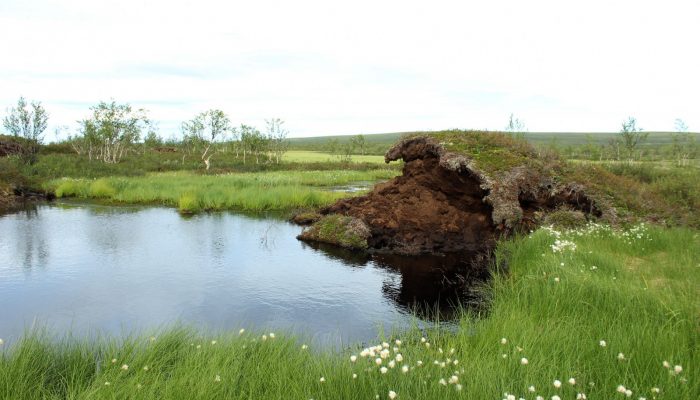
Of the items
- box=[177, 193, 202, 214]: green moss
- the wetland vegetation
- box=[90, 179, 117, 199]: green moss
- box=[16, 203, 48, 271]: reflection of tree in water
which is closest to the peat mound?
the wetland vegetation

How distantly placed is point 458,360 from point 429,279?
8060 millimetres

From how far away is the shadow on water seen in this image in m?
10.6

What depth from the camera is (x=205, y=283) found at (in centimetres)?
1247

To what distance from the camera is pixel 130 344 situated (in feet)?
20.6

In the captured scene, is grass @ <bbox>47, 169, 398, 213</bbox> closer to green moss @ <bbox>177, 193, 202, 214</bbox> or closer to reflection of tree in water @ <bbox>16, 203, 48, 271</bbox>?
green moss @ <bbox>177, 193, 202, 214</bbox>

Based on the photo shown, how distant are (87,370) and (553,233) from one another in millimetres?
10923

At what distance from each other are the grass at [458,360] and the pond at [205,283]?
172cm

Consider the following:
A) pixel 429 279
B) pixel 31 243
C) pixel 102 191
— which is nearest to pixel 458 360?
pixel 429 279

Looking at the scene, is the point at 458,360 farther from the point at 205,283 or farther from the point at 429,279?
the point at 205,283

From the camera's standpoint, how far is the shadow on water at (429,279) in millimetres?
10594

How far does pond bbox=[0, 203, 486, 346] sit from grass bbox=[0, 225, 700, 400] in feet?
5.64

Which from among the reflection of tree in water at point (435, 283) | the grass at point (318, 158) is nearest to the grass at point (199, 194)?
the reflection of tree in water at point (435, 283)

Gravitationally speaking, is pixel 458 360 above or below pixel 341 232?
above

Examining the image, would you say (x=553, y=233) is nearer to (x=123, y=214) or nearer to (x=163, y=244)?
(x=163, y=244)
